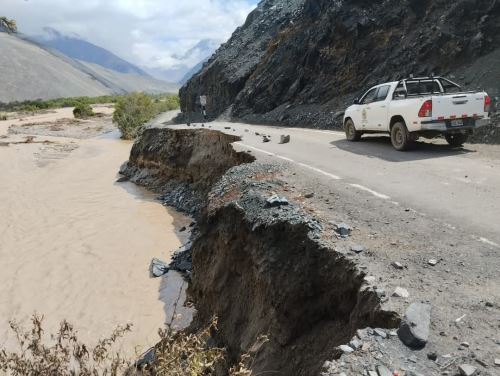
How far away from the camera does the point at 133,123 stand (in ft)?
153

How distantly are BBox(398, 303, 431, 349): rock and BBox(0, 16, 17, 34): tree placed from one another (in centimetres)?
1995

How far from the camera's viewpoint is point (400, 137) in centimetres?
1229

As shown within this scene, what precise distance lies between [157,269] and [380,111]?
7689mm

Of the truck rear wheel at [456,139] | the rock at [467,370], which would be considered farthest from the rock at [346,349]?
the truck rear wheel at [456,139]

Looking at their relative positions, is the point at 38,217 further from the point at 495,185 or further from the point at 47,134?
the point at 47,134

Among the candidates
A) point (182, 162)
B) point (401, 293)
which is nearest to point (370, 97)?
point (182, 162)

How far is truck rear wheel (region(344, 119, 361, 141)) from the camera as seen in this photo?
591 inches

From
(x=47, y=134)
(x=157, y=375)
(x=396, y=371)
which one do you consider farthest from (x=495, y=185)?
(x=47, y=134)

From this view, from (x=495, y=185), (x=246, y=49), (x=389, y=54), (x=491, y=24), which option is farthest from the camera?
(x=246, y=49)

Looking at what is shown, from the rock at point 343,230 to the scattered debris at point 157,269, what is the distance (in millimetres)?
7409

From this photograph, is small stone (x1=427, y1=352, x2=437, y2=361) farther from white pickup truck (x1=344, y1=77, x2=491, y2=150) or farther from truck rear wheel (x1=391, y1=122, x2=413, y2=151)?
truck rear wheel (x1=391, y1=122, x2=413, y2=151)

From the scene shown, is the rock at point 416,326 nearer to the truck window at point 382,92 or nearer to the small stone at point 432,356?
the small stone at point 432,356

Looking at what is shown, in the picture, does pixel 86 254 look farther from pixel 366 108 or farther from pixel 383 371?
pixel 383 371

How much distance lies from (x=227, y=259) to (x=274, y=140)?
960 centimetres
